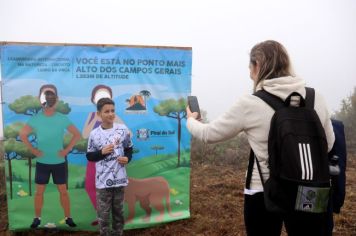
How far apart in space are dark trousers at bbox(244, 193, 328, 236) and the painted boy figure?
247 centimetres

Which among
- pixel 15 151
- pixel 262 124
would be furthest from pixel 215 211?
pixel 262 124

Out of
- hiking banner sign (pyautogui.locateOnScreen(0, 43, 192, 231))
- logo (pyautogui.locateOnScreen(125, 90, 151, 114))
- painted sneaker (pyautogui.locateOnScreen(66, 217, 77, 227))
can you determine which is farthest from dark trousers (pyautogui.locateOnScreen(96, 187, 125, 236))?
logo (pyautogui.locateOnScreen(125, 90, 151, 114))

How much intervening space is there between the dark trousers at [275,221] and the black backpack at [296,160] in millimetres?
71

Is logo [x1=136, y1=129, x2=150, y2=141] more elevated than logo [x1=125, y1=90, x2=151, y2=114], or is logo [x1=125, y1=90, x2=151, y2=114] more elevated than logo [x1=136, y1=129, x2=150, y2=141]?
logo [x1=125, y1=90, x2=151, y2=114]

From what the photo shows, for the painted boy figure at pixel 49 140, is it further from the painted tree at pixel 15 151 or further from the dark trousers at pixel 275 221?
the dark trousers at pixel 275 221

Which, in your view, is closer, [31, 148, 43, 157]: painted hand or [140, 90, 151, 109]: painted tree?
[31, 148, 43, 157]: painted hand

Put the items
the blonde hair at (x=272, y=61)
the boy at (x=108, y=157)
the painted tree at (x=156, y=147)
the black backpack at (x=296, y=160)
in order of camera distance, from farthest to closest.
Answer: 1. the painted tree at (x=156, y=147)
2. the boy at (x=108, y=157)
3. the blonde hair at (x=272, y=61)
4. the black backpack at (x=296, y=160)

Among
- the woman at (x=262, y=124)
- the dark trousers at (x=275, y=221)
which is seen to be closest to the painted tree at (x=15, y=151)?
the woman at (x=262, y=124)

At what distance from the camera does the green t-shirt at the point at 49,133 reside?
410 cm

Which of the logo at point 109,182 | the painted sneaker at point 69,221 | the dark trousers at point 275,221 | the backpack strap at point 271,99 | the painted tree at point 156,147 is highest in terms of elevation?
the backpack strap at point 271,99

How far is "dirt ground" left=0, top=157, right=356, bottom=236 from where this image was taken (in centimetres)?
446

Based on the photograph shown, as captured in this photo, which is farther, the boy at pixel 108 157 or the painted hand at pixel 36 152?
the painted hand at pixel 36 152

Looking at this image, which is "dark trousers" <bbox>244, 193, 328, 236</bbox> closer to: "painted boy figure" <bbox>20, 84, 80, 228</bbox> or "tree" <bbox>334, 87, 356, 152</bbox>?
"painted boy figure" <bbox>20, 84, 80, 228</bbox>

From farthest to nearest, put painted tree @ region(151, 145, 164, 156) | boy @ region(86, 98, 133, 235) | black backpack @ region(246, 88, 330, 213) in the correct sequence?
1. painted tree @ region(151, 145, 164, 156)
2. boy @ region(86, 98, 133, 235)
3. black backpack @ region(246, 88, 330, 213)
